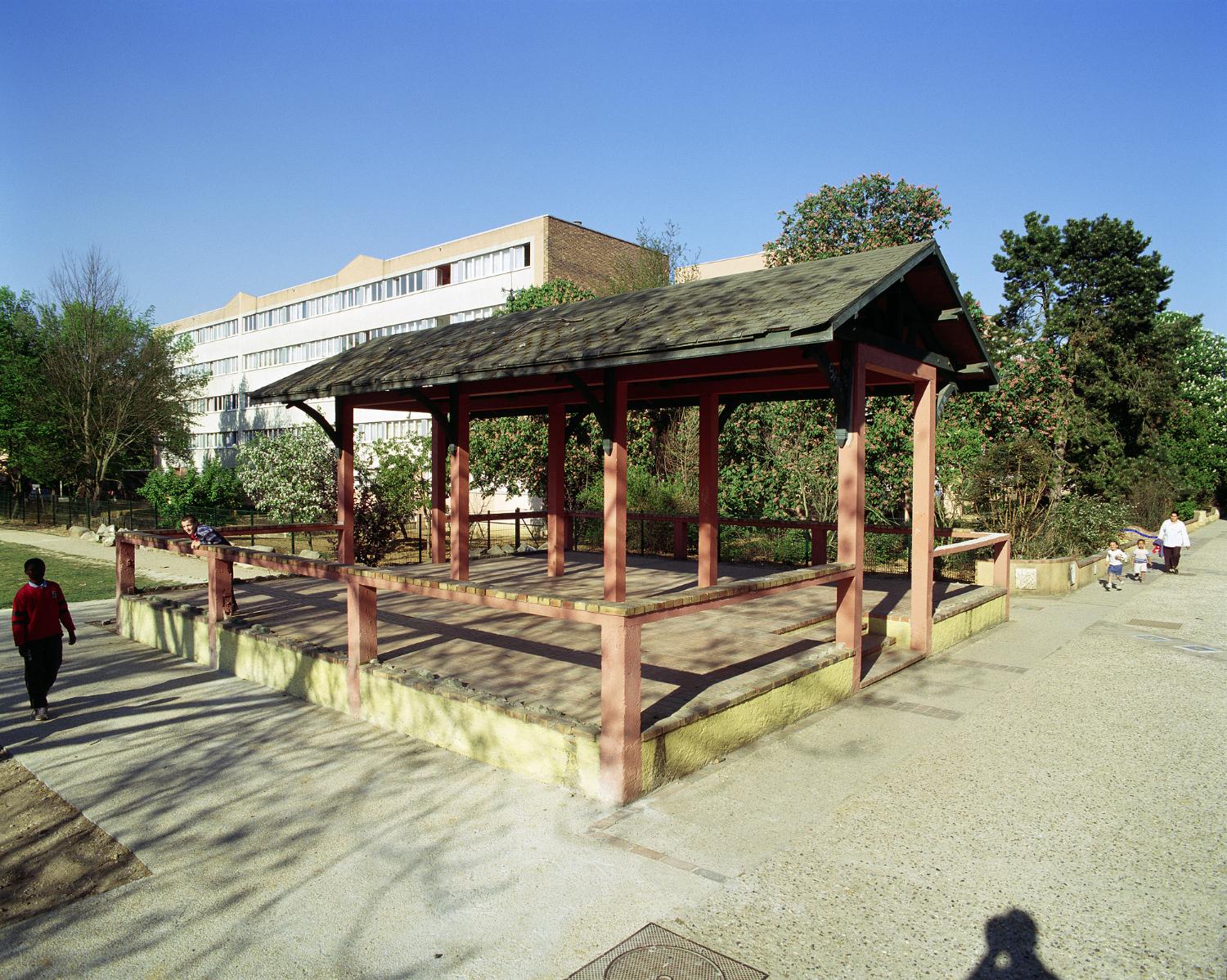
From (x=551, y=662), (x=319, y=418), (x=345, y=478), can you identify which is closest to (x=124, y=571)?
(x=345, y=478)

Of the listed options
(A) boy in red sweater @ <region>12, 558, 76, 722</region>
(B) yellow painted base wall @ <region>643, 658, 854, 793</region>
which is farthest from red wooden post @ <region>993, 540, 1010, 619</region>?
(A) boy in red sweater @ <region>12, 558, 76, 722</region>

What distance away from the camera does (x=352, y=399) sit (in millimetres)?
11508

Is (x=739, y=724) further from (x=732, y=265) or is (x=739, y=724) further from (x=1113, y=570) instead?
(x=732, y=265)

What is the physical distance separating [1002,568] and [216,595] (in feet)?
33.4

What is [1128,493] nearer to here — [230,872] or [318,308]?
[230,872]

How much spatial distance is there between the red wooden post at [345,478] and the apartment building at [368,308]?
20225mm

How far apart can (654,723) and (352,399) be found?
26.4 feet

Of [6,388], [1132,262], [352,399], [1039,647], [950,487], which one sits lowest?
[1039,647]

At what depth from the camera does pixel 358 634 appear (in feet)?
21.1

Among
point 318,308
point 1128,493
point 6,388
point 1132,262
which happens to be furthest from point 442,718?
point 318,308

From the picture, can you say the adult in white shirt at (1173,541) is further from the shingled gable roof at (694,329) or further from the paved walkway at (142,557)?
the paved walkway at (142,557)

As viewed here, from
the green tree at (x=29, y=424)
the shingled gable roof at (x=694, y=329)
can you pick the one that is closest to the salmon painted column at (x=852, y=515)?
the shingled gable roof at (x=694, y=329)

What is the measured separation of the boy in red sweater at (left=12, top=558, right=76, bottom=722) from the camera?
6648 millimetres

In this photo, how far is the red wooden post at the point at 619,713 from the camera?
4.70m
